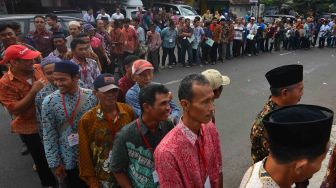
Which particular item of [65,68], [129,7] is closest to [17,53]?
[65,68]

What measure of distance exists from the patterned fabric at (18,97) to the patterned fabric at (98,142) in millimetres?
1118

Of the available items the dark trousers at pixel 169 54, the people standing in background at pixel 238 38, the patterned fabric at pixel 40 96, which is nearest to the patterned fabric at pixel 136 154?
the patterned fabric at pixel 40 96

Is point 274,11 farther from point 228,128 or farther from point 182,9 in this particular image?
point 228,128

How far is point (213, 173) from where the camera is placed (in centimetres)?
240

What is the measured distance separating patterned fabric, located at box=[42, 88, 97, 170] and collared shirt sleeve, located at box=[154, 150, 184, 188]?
146 cm

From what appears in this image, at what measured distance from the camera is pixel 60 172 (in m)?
3.28

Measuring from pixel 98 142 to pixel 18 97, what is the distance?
1.32m

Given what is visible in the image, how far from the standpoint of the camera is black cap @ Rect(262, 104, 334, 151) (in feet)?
5.24

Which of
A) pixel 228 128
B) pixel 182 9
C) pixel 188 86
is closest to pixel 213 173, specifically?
pixel 188 86

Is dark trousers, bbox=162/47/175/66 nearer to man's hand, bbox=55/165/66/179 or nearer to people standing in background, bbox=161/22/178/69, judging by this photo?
people standing in background, bbox=161/22/178/69

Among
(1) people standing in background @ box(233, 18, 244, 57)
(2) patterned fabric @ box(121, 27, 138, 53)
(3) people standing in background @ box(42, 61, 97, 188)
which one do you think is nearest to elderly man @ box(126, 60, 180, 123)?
(3) people standing in background @ box(42, 61, 97, 188)

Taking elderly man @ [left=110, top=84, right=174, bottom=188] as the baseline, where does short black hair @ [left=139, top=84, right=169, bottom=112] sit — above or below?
above

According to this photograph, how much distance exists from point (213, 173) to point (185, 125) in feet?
1.62

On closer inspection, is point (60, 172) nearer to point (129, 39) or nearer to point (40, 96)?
point (40, 96)
